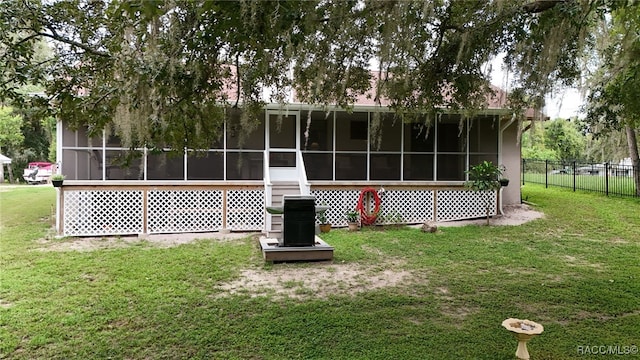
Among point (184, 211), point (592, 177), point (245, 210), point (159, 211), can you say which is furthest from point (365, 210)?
point (592, 177)

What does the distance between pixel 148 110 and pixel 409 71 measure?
2851mm

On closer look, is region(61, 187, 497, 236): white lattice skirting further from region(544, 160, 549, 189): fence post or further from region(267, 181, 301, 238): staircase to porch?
region(544, 160, 549, 189): fence post

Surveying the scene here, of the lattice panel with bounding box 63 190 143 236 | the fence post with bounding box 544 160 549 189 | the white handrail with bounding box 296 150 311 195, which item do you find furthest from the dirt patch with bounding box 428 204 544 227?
the lattice panel with bounding box 63 190 143 236

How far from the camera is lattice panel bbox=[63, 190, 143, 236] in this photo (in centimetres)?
903

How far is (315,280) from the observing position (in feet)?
19.6

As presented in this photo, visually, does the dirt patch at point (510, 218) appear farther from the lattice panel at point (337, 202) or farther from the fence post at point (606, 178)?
the fence post at point (606, 178)

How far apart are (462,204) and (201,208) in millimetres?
6582

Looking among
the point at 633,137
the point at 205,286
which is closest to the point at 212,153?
the point at 205,286

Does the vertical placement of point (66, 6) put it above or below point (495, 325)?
above

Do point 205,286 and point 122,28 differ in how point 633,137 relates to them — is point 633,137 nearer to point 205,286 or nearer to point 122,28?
point 205,286

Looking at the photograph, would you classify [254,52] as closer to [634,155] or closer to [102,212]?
[102,212]

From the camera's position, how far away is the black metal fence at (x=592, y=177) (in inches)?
547

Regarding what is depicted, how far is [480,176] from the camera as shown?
1045 centimetres

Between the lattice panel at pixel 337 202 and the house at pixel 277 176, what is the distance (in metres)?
0.02
